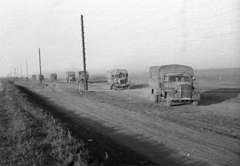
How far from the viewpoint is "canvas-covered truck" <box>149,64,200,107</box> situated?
43.6 ft

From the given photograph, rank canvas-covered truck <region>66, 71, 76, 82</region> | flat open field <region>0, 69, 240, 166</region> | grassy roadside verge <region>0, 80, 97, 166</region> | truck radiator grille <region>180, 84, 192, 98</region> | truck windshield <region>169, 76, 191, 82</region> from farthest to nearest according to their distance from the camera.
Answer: canvas-covered truck <region>66, 71, 76, 82</region> → truck windshield <region>169, 76, 191, 82</region> → truck radiator grille <region>180, 84, 192, 98</region> → flat open field <region>0, 69, 240, 166</region> → grassy roadside verge <region>0, 80, 97, 166</region>

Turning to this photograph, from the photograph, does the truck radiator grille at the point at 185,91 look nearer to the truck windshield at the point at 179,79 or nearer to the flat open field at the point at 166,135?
the truck windshield at the point at 179,79

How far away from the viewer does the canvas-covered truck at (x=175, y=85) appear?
43.6 feet

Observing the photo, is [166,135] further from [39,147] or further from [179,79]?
[179,79]

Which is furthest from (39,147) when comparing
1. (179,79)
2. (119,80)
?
(119,80)

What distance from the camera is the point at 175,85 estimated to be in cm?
1370

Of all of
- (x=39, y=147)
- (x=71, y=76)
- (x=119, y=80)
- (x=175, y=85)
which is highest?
(x=71, y=76)

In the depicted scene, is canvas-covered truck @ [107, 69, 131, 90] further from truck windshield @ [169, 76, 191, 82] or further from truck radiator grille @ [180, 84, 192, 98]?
truck radiator grille @ [180, 84, 192, 98]

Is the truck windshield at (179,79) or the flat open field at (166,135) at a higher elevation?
the truck windshield at (179,79)

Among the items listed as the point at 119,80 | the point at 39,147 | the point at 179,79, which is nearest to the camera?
the point at 39,147

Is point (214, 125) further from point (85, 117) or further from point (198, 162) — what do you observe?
point (85, 117)

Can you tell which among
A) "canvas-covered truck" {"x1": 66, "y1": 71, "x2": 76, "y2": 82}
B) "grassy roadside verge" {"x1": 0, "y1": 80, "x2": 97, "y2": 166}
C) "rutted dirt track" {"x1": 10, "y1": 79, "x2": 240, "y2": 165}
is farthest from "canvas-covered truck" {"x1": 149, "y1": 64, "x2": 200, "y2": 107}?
→ "canvas-covered truck" {"x1": 66, "y1": 71, "x2": 76, "y2": 82}

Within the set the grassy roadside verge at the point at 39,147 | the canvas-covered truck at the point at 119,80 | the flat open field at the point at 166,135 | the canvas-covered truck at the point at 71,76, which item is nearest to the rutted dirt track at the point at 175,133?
the flat open field at the point at 166,135

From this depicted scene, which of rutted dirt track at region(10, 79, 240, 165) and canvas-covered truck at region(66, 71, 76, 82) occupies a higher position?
canvas-covered truck at region(66, 71, 76, 82)
